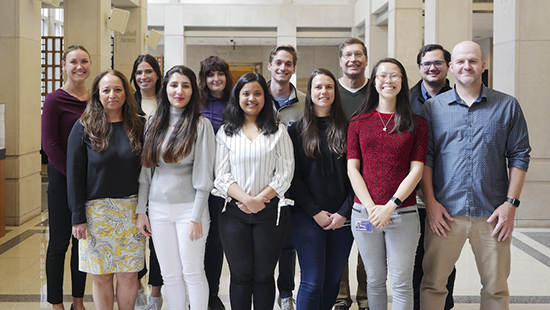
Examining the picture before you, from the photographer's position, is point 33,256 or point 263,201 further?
point 33,256

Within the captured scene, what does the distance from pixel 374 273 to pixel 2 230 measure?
494cm

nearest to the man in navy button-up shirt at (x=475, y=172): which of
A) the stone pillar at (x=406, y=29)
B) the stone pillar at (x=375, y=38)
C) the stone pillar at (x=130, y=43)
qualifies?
the stone pillar at (x=406, y=29)

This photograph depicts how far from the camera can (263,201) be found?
322 centimetres

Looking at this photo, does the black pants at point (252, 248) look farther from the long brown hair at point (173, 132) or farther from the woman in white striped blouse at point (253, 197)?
the long brown hair at point (173, 132)

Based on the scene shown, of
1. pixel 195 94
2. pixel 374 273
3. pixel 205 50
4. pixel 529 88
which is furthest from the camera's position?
pixel 205 50

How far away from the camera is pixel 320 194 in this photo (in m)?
3.36

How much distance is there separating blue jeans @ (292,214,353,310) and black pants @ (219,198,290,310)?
0.13 metres

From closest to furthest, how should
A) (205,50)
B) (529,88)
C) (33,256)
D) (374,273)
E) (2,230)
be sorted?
(374,273) → (33,256) → (2,230) → (529,88) → (205,50)

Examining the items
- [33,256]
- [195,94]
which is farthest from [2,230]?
[195,94]

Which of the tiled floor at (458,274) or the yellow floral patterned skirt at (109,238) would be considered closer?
the yellow floral patterned skirt at (109,238)

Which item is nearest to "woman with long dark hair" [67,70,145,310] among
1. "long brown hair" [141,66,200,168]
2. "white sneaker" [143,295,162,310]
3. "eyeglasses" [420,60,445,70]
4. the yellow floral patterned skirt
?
the yellow floral patterned skirt

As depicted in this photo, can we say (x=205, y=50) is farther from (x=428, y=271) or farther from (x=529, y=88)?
(x=428, y=271)

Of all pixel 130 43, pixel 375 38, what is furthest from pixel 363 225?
pixel 375 38

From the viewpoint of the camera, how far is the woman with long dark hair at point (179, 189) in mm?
3311
